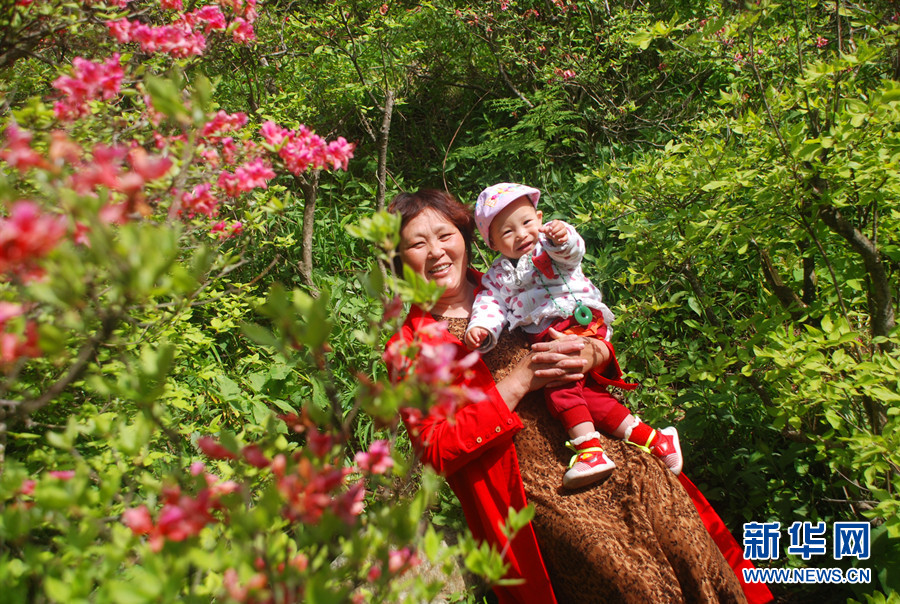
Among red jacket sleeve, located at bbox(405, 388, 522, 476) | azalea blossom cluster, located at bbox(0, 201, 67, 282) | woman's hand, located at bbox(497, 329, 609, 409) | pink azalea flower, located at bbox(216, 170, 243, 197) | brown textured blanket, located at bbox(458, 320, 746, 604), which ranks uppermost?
pink azalea flower, located at bbox(216, 170, 243, 197)

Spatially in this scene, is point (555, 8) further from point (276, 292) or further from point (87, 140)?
point (276, 292)

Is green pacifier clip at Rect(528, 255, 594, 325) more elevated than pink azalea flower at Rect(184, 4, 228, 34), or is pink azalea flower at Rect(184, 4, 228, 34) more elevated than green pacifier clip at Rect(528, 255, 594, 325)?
pink azalea flower at Rect(184, 4, 228, 34)

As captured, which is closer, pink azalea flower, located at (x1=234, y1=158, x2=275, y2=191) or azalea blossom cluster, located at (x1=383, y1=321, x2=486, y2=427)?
azalea blossom cluster, located at (x1=383, y1=321, x2=486, y2=427)

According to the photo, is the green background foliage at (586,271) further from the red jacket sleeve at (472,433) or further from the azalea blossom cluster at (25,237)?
the red jacket sleeve at (472,433)

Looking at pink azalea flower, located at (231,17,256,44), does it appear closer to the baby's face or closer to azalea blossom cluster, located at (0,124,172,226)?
the baby's face

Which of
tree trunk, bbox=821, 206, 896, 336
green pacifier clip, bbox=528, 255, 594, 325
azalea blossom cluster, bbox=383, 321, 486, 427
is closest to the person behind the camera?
azalea blossom cluster, bbox=383, 321, 486, 427

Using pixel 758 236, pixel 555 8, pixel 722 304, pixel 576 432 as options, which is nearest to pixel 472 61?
pixel 555 8

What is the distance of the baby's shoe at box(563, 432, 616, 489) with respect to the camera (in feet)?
5.38

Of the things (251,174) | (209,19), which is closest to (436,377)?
(251,174)

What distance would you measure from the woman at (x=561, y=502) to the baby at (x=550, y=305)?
72mm

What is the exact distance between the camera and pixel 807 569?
212 cm

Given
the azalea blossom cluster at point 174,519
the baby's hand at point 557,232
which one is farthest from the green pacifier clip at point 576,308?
the azalea blossom cluster at point 174,519

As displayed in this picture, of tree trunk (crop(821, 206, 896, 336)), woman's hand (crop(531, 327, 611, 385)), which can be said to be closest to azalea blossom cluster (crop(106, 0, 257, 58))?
woman's hand (crop(531, 327, 611, 385))

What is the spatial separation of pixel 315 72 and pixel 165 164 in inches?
155
